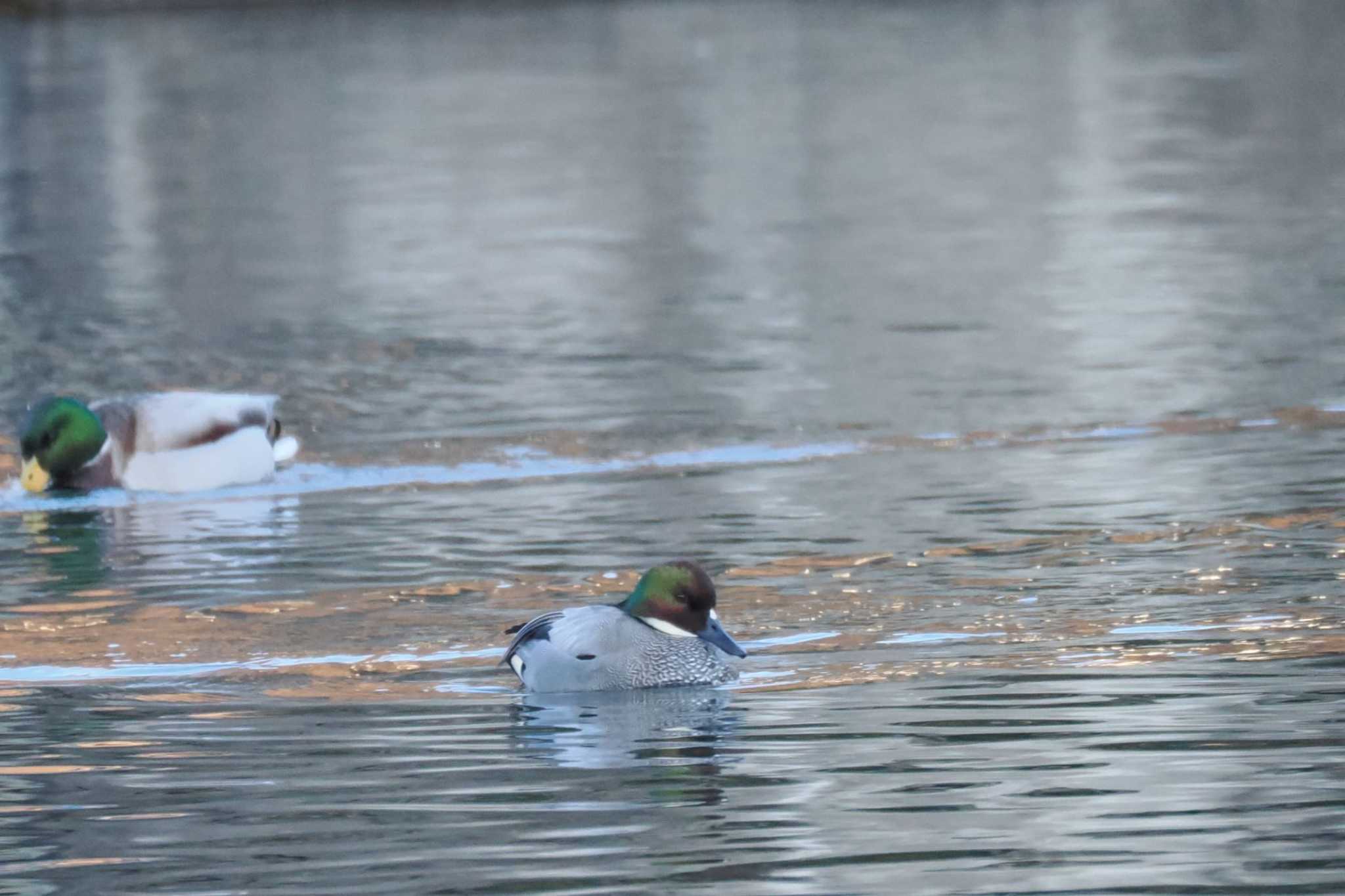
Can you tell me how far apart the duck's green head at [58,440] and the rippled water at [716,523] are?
0.21m

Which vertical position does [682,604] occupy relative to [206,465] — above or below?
above

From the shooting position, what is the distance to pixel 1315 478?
11.1 meters

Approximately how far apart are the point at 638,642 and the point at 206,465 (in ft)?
14.8

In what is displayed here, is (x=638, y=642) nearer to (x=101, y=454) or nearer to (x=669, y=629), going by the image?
(x=669, y=629)

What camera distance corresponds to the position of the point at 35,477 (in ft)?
39.5

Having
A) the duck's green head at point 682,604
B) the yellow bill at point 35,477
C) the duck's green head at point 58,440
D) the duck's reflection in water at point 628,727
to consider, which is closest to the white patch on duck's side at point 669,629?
the duck's green head at point 682,604

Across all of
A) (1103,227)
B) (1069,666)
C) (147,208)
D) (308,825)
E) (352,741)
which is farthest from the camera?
(147,208)

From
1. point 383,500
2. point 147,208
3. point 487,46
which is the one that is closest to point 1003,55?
point 487,46

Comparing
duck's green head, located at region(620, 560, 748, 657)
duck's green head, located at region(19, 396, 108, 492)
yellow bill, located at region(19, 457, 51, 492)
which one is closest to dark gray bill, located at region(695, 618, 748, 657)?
duck's green head, located at region(620, 560, 748, 657)

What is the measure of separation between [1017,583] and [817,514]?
1.60 m

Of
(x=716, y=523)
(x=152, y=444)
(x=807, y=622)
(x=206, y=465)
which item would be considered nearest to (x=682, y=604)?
(x=807, y=622)

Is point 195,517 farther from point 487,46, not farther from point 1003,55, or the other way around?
point 487,46

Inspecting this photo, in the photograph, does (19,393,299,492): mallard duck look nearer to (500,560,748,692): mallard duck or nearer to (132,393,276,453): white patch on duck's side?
(132,393,276,453): white patch on duck's side

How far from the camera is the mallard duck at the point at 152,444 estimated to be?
12.0m
